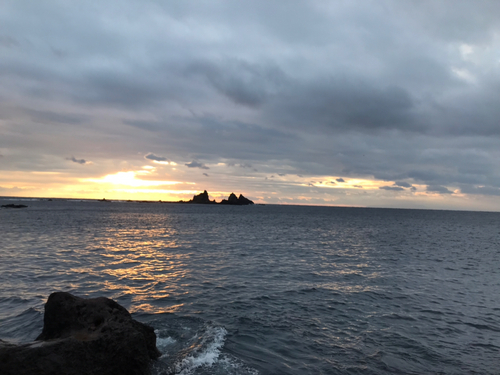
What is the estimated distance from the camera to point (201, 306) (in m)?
18.4

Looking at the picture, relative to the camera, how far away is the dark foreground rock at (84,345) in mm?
→ 8797

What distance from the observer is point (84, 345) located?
981 cm

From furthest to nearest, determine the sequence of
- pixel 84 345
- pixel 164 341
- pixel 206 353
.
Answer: pixel 164 341 < pixel 206 353 < pixel 84 345

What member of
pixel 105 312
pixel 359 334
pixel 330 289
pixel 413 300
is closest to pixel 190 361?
pixel 105 312

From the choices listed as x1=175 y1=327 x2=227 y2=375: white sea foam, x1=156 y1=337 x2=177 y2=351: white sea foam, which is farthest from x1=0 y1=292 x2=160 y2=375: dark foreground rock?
x1=175 y1=327 x2=227 y2=375: white sea foam

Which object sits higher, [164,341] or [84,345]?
[84,345]

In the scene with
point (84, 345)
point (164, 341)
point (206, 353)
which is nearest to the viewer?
point (84, 345)

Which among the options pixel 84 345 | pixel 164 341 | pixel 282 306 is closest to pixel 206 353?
pixel 164 341

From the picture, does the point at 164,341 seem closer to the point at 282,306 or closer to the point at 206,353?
the point at 206,353

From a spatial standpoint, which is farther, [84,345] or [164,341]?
[164,341]

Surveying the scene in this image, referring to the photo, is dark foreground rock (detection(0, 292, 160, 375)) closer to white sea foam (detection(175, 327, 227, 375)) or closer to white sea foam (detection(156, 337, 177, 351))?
white sea foam (detection(156, 337, 177, 351))

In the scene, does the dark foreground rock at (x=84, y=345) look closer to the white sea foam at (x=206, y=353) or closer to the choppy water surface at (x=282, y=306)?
the white sea foam at (x=206, y=353)

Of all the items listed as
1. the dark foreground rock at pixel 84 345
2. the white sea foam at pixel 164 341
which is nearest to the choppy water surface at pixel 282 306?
the white sea foam at pixel 164 341

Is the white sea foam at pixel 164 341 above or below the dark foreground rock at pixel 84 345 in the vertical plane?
below
